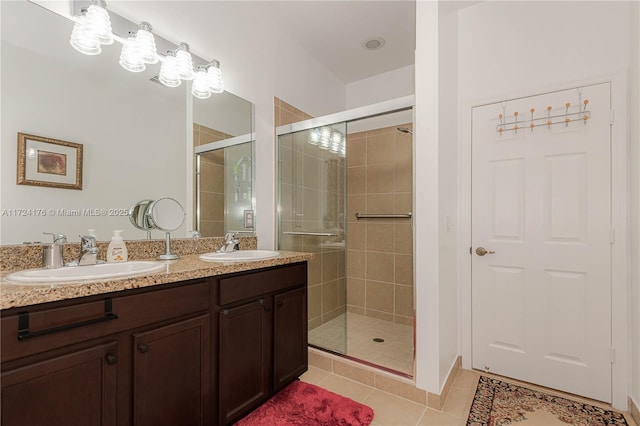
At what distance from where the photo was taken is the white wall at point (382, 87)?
3.21m

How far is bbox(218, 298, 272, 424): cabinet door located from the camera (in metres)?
1.43

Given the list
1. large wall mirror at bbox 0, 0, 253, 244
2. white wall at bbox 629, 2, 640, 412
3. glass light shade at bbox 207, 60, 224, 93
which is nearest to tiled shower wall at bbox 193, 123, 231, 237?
large wall mirror at bbox 0, 0, 253, 244

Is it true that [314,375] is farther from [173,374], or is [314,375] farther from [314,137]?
[314,137]

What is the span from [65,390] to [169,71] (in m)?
1.60

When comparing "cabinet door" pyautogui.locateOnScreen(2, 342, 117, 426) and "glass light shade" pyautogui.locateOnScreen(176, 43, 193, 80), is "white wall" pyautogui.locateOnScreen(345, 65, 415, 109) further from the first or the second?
"cabinet door" pyautogui.locateOnScreen(2, 342, 117, 426)

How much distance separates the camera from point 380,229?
330cm

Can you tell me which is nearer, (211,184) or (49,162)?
(49,162)

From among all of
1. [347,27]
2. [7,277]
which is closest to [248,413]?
[7,277]

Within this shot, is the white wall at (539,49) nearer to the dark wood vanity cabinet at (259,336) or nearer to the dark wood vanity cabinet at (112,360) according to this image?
the dark wood vanity cabinet at (259,336)

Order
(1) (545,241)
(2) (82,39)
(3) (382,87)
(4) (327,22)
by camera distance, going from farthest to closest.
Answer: (3) (382,87)
(4) (327,22)
(1) (545,241)
(2) (82,39)

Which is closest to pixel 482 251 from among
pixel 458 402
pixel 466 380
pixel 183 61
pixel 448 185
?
pixel 448 185

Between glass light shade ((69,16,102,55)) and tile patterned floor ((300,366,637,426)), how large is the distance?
227 centimetres

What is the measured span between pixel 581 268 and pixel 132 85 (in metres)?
2.86

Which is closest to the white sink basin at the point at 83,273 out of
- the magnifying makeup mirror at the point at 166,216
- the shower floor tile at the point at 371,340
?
the magnifying makeup mirror at the point at 166,216
